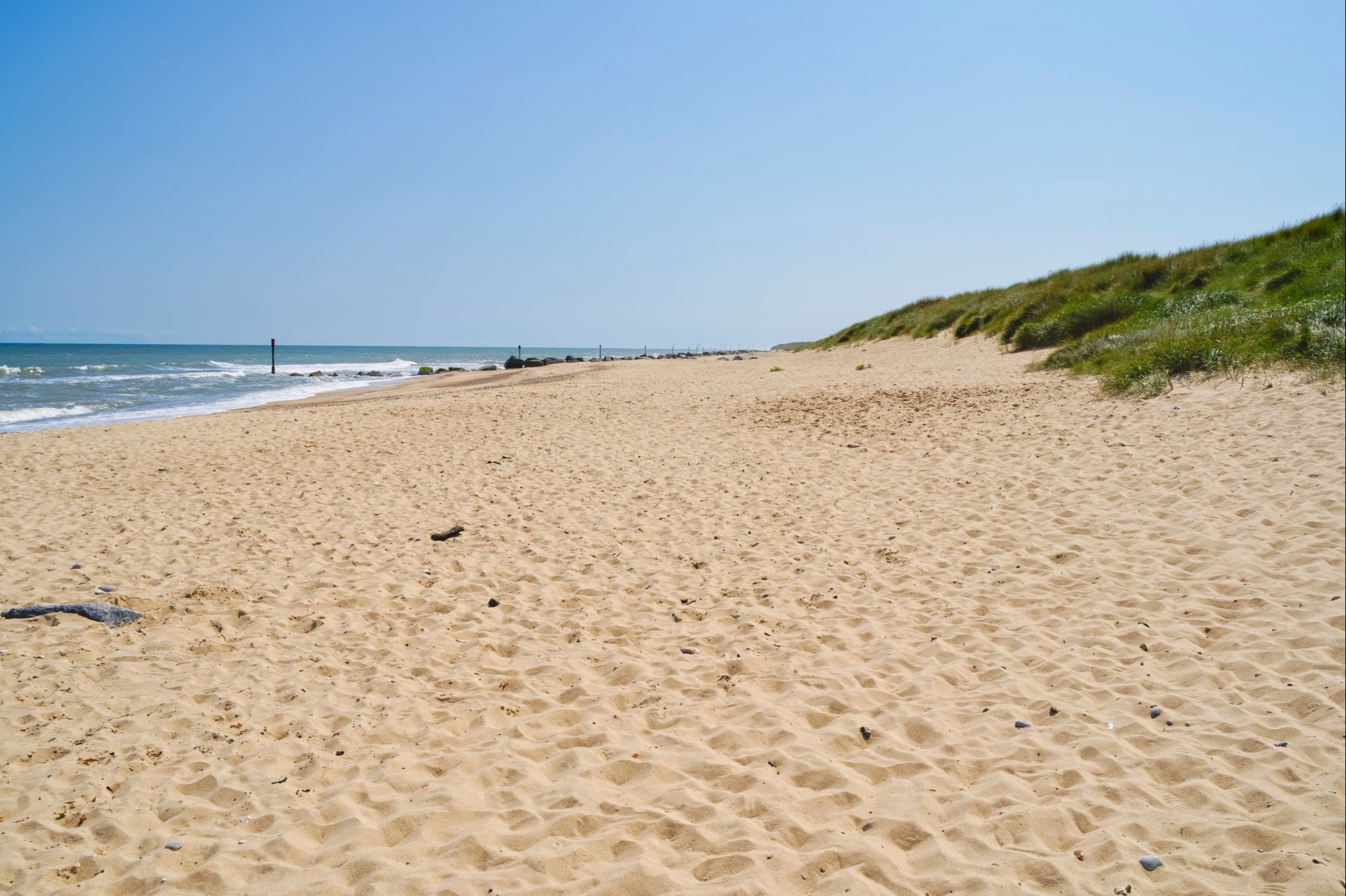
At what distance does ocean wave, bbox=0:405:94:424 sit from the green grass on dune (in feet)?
85.0

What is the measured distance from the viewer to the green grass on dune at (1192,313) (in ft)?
31.9

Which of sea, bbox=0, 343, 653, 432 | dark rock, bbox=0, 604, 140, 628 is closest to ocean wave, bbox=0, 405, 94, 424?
sea, bbox=0, 343, 653, 432

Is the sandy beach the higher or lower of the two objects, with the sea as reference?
lower

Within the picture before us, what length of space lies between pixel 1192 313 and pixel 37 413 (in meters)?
28.8

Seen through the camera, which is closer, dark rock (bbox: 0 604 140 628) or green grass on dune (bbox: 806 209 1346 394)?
dark rock (bbox: 0 604 140 628)

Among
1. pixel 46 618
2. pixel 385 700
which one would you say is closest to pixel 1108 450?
pixel 385 700

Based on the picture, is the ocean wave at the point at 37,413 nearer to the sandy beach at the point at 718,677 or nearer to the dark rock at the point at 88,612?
the sandy beach at the point at 718,677

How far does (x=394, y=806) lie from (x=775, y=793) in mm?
1817

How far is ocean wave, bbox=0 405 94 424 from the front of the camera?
20.2m

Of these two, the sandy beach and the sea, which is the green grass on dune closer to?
the sandy beach

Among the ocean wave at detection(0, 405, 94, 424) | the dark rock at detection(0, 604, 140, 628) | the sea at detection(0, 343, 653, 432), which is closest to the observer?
the dark rock at detection(0, 604, 140, 628)

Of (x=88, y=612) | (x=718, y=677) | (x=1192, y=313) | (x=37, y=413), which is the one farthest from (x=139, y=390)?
(x=1192, y=313)

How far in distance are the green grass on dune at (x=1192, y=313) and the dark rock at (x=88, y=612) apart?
11.9 meters

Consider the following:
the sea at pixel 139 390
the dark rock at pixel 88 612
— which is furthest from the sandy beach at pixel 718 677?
the sea at pixel 139 390
